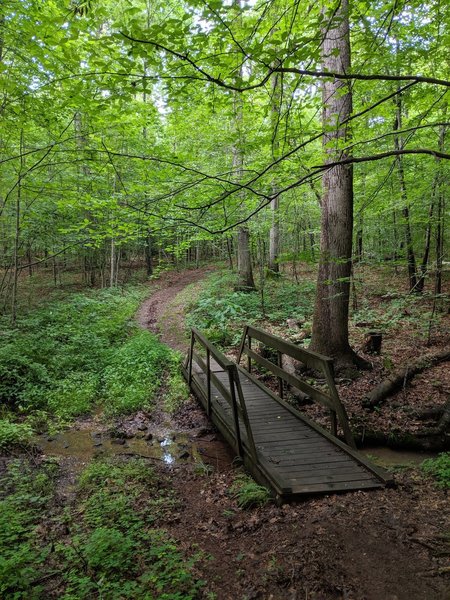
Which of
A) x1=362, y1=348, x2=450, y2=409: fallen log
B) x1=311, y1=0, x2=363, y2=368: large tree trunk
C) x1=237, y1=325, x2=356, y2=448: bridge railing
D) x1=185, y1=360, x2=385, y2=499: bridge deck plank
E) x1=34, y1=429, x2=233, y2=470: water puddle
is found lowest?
x1=34, y1=429, x2=233, y2=470: water puddle

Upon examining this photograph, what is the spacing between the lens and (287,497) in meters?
3.82

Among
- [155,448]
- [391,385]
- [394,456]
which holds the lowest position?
[155,448]

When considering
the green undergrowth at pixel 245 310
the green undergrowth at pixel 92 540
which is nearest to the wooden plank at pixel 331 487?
the green undergrowth at pixel 92 540

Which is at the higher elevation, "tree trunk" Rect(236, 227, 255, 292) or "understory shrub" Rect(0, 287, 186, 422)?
"tree trunk" Rect(236, 227, 255, 292)

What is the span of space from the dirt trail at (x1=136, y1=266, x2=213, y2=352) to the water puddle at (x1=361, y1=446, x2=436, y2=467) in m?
7.18

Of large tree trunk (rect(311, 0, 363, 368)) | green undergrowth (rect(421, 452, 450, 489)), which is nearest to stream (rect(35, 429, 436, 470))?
green undergrowth (rect(421, 452, 450, 489))

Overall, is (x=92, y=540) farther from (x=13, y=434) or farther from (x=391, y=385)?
(x=391, y=385)

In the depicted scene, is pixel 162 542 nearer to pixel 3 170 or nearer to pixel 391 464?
pixel 391 464

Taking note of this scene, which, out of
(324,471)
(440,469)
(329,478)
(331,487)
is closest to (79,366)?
(324,471)

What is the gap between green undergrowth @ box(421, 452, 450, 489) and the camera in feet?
12.9

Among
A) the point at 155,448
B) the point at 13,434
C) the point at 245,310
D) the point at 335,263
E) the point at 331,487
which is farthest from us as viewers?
the point at 245,310

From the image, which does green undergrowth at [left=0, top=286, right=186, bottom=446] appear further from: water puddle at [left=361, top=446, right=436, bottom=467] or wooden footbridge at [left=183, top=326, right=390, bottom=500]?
water puddle at [left=361, top=446, right=436, bottom=467]

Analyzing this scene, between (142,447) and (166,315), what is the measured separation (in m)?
10.3

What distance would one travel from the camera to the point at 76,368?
959 cm
